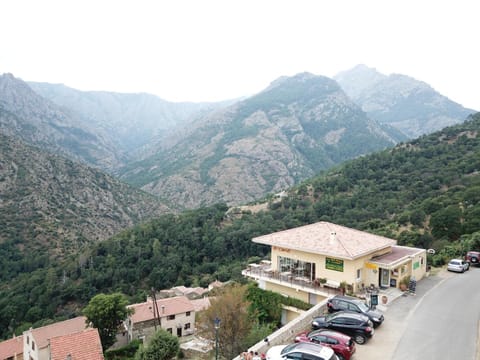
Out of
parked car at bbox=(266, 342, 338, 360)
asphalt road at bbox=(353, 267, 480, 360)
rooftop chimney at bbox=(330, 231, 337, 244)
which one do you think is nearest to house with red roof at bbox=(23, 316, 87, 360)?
rooftop chimney at bbox=(330, 231, 337, 244)

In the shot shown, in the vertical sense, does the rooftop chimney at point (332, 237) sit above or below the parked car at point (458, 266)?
above

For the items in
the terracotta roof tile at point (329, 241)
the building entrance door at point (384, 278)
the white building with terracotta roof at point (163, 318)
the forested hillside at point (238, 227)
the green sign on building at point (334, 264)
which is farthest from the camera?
the forested hillside at point (238, 227)

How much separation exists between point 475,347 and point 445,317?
11.1 ft

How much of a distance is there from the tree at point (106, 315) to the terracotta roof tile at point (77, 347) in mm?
7818

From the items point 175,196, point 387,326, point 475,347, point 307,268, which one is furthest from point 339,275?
point 175,196

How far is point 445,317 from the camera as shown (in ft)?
58.2

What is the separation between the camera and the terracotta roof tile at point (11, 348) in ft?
123

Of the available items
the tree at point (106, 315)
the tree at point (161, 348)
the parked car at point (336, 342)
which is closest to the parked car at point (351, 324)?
the parked car at point (336, 342)

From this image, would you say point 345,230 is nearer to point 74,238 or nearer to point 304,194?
point 304,194

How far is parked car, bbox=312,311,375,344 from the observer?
15.1 metres

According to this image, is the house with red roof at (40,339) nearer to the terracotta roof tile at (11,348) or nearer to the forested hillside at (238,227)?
the terracotta roof tile at (11,348)

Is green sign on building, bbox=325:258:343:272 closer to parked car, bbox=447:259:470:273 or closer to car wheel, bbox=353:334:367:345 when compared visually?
car wheel, bbox=353:334:367:345

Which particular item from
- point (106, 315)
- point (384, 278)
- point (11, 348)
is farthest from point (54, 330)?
point (384, 278)

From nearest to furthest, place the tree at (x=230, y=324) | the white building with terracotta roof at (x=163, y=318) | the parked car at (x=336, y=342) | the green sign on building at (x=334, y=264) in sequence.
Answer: the parked car at (x=336, y=342), the tree at (x=230, y=324), the green sign on building at (x=334, y=264), the white building with terracotta roof at (x=163, y=318)
